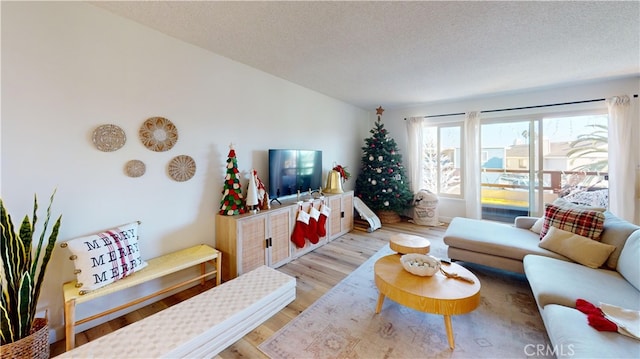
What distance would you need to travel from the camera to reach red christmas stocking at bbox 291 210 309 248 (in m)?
3.14

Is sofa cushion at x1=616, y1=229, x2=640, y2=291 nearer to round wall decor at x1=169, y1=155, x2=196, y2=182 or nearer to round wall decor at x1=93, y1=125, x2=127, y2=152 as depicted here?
round wall decor at x1=169, y1=155, x2=196, y2=182

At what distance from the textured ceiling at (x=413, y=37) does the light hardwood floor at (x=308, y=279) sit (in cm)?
246

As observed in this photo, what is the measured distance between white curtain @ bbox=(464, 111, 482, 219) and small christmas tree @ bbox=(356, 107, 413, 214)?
1.07m

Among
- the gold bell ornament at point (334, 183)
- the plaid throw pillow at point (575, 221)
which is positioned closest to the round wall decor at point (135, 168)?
the gold bell ornament at point (334, 183)

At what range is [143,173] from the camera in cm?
212

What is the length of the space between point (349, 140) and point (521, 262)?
3.43 m

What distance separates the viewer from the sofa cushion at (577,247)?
2.02 metres

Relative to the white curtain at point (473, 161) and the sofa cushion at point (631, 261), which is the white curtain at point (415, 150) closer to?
the white curtain at point (473, 161)

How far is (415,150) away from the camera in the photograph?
506 centimetres

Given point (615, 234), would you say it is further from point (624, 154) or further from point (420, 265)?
point (624, 154)

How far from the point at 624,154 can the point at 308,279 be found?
186 inches

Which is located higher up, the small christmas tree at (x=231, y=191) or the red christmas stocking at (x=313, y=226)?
the small christmas tree at (x=231, y=191)

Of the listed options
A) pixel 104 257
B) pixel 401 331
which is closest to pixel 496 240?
pixel 401 331

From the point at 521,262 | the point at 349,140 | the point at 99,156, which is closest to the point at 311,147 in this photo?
the point at 349,140
